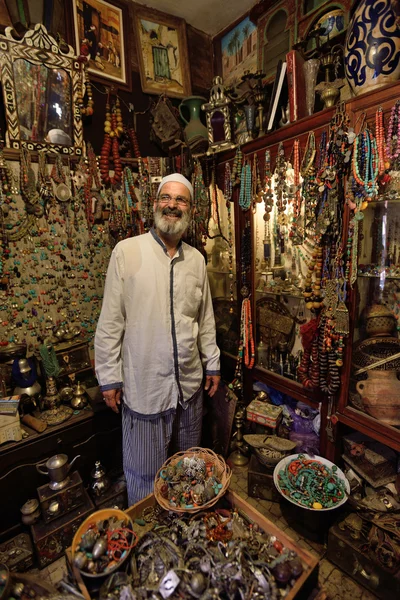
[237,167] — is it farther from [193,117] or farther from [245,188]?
[193,117]

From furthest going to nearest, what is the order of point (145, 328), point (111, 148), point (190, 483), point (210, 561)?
point (111, 148), point (145, 328), point (190, 483), point (210, 561)

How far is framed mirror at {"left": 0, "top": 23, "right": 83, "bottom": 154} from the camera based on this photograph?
2.14 m

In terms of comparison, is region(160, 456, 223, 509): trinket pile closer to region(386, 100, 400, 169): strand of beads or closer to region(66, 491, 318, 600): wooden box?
region(66, 491, 318, 600): wooden box

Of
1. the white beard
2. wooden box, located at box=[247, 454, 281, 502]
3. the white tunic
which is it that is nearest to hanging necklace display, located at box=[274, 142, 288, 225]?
the white beard

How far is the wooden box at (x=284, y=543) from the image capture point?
3.66ft

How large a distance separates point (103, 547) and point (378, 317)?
182 cm

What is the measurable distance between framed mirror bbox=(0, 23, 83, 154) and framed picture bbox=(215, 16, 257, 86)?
1.41 meters

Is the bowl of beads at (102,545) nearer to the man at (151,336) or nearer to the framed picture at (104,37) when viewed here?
the man at (151,336)

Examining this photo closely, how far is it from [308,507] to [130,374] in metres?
1.31

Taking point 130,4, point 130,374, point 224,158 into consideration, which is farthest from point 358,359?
point 130,4

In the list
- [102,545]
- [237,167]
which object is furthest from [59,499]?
[237,167]

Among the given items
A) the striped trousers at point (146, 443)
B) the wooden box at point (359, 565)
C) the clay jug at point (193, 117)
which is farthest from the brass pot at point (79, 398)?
the clay jug at point (193, 117)

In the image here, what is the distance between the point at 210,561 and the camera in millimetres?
1178

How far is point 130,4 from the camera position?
8.61 ft
